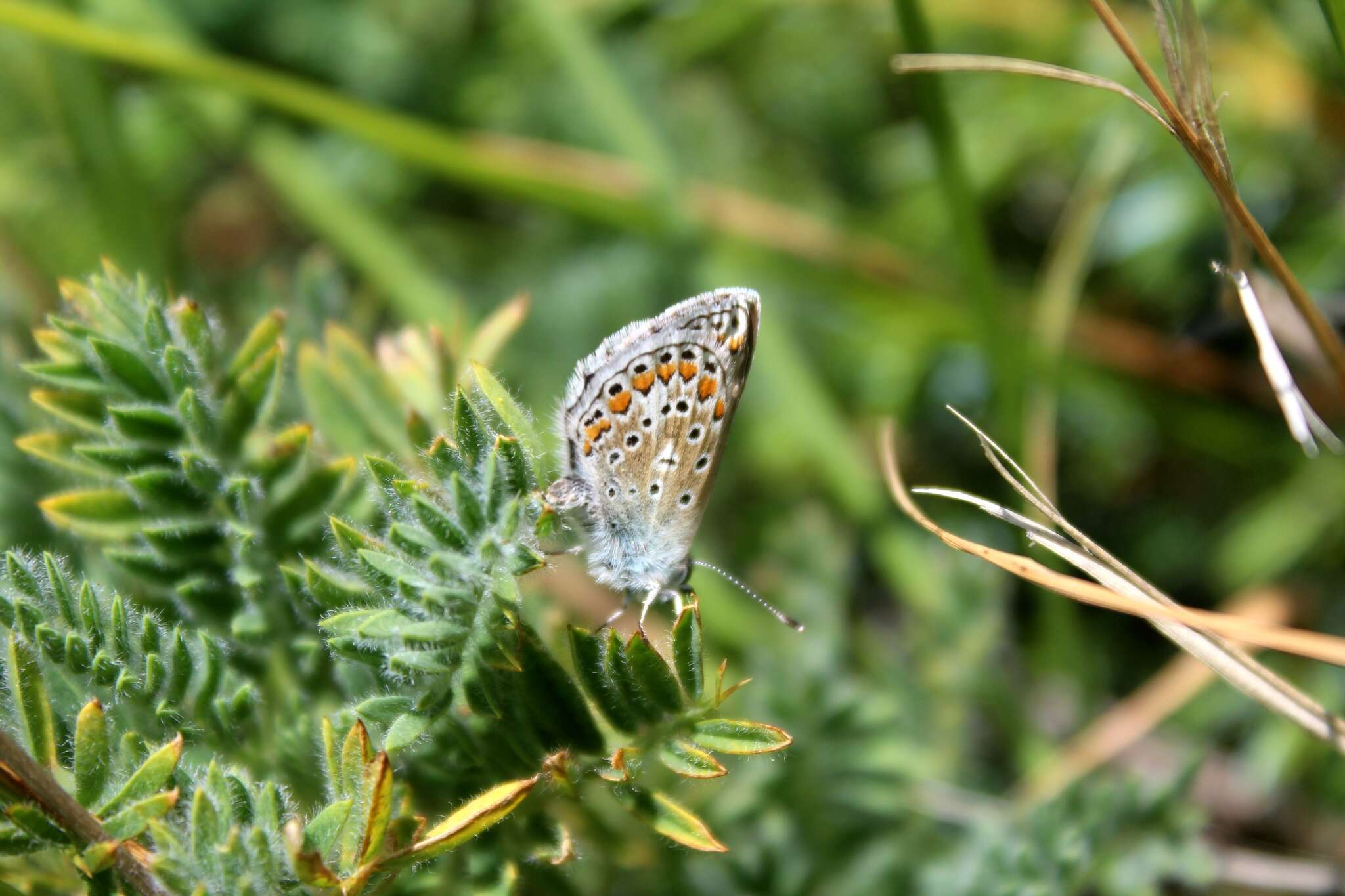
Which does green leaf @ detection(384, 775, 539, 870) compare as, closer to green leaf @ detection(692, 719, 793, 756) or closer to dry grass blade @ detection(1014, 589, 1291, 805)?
green leaf @ detection(692, 719, 793, 756)

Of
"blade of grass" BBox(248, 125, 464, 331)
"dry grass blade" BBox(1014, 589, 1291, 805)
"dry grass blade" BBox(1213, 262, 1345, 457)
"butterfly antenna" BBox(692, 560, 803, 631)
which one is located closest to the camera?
"dry grass blade" BBox(1213, 262, 1345, 457)

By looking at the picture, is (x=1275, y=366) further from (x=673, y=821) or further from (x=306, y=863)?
(x=306, y=863)

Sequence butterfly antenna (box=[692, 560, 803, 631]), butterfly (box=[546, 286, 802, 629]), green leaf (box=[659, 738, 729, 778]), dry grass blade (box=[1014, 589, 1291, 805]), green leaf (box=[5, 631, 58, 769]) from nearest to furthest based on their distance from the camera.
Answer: green leaf (box=[5, 631, 58, 769])
green leaf (box=[659, 738, 729, 778])
butterfly (box=[546, 286, 802, 629])
butterfly antenna (box=[692, 560, 803, 631])
dry grass blade (box=[1014, 589, 1291, 805])

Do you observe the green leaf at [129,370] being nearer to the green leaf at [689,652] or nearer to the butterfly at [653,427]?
the butterfly at [653,427]

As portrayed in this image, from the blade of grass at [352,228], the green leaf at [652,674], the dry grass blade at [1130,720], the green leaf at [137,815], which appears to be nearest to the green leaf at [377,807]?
the green leaf at [137,815]

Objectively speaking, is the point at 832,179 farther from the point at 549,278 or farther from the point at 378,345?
the point at 378,345

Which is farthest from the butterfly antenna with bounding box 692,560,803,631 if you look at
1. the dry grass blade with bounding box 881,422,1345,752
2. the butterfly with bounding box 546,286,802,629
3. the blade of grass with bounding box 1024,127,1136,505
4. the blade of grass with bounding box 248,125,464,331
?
the blade of grass with bounding box 248,125,464,331
